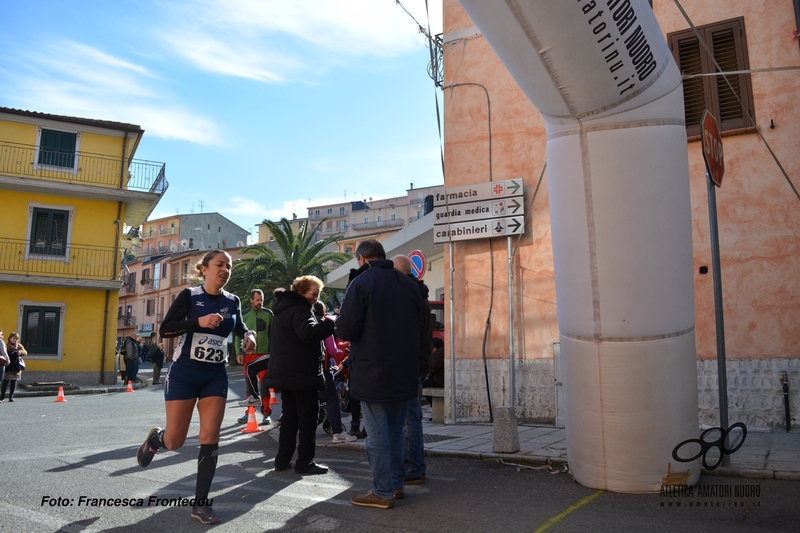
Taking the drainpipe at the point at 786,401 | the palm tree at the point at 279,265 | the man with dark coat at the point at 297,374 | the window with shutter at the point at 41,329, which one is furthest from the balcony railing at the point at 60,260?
the drainpipe at the point at 786,401

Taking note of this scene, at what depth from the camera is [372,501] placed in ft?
16.1

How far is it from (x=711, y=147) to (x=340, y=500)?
4.53 metres

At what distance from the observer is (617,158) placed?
521 cm

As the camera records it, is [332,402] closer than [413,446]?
No

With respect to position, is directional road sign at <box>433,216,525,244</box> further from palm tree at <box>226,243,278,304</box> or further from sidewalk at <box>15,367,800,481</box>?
palm tree at <box>226,243,278,304</box>

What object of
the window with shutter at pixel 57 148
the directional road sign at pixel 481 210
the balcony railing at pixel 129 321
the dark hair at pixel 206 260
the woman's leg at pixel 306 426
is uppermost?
the window with shutter at pixel 57 148

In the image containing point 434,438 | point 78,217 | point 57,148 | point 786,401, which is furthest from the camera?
point 57,148

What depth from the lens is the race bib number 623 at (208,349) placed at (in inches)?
192

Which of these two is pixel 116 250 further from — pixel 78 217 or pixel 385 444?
pixel 385 444

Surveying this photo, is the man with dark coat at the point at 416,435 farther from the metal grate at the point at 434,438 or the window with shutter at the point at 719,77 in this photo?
the window with shutter at the point at 719,77

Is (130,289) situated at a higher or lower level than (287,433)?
higher

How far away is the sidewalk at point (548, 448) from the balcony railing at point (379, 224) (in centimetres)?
7565

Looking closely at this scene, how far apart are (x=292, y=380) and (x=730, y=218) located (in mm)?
6001

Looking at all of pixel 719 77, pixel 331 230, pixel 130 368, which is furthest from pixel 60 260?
pixel 331 230
